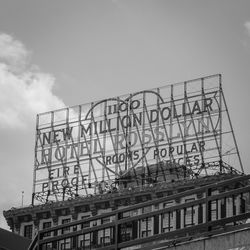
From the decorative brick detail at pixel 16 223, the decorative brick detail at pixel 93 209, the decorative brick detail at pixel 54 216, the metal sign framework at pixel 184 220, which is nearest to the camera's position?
the metal sign framework at pixel 184 220

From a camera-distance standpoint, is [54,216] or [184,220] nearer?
[184,220]

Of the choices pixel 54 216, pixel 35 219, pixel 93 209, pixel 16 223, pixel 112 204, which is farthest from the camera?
pixel 16 223

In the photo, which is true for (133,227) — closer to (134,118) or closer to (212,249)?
(212,249)

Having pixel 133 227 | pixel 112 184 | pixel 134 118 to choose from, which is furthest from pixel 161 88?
pixel 133 227

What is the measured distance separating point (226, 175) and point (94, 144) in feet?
43.3

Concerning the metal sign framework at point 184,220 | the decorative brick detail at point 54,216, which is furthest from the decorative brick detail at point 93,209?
the metal sign framework at point 184,220

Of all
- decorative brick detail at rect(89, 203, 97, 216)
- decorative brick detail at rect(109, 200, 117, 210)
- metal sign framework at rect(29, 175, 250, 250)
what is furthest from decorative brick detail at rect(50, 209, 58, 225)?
metal sign framework at rect(29, 175, 250, 250)

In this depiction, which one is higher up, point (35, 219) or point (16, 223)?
point (16, 223)

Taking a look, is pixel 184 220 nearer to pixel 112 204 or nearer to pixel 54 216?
pixel 112 204

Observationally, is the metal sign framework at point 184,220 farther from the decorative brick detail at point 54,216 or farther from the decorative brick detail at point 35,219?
the decorative brick detail at point 35,219

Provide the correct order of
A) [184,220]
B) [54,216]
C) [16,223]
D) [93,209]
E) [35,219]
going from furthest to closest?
[16,223] < [35,219] < [54,216] < [93,209] < [184,220]

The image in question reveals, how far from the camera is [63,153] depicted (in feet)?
290

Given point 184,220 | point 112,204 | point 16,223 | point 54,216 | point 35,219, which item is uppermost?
point 16,223

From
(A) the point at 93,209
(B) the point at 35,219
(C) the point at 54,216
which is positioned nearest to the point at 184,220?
(A) the point at 93,209
